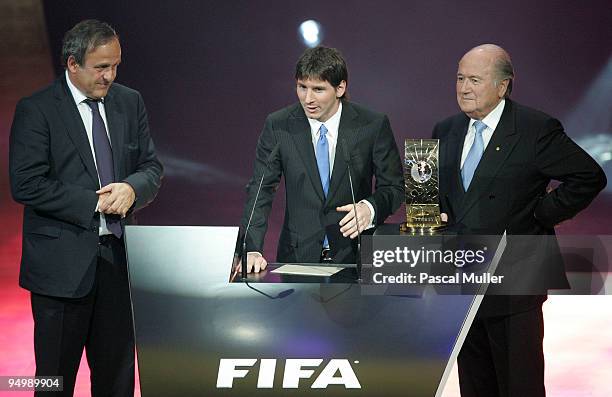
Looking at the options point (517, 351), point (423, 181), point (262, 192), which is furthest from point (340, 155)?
point (517, 351)

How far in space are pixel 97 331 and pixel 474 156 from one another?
1.45 m

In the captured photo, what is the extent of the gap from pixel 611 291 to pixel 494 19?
1974 mm

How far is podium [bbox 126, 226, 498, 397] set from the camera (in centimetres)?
249

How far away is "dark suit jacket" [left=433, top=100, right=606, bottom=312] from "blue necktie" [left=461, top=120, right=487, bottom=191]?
0.14 ft

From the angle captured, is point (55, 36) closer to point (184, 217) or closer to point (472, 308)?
point (184, 217)

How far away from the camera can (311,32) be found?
609 centimetres

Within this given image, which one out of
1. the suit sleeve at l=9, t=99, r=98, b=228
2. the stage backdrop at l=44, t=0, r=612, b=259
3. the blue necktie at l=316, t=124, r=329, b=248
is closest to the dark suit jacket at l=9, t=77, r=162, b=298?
the suit sleeve at l=9, t=99, r=98, b=228

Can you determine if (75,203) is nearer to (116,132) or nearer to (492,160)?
(116,132)

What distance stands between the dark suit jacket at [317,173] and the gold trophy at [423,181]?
34 centimetres

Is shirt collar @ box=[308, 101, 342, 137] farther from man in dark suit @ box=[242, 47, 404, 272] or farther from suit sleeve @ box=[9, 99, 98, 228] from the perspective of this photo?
suit sleeve @ box=[9, 99, 98, 228]

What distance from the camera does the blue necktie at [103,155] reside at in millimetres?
3133

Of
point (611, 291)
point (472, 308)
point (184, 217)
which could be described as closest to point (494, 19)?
point (611, 291)

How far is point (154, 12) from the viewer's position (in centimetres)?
600

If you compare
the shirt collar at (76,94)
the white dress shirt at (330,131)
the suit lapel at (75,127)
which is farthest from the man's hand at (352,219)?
the shirt collar at (76,94)
